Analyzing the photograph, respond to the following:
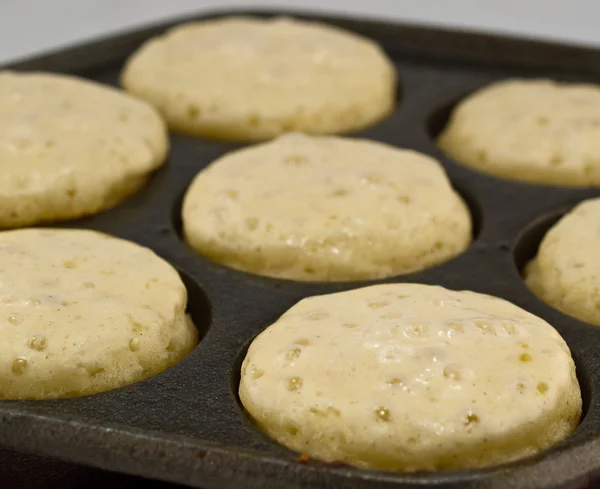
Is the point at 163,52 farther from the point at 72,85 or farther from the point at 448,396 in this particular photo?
the point at 448,396

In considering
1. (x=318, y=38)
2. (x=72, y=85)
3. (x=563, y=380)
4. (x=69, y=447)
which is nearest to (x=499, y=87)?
(x=318, y=38)

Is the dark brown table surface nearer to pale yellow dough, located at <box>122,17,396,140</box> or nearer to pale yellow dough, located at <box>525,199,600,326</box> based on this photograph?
pale yellow dough, located at <box>525,199,600,326</box>

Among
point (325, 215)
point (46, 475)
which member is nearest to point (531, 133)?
point (325, 215)

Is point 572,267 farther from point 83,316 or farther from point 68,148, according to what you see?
point 68,148

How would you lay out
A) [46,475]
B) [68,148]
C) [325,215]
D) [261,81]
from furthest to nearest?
[261,81] → [68,148] → [325,215] → [46,475]

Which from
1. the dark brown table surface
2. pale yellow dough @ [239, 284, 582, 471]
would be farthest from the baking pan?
the dark brown table surface
